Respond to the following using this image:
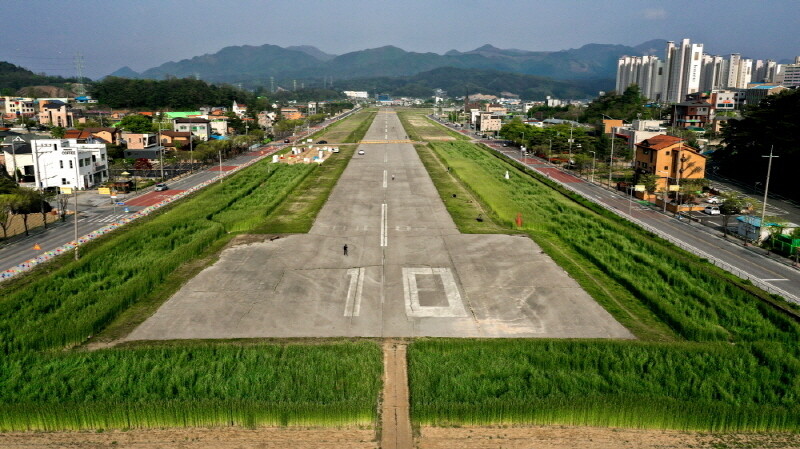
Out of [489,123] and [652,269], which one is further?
[489,123]

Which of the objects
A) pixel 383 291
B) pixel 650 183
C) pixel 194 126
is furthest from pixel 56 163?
pixel 650 183

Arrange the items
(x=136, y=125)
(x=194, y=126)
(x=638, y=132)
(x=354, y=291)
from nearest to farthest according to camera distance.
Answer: (x=354, y=291) → (x=638, y=132) → (x=136, y=125) → (x=194, y=126)

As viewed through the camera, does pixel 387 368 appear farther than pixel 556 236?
No

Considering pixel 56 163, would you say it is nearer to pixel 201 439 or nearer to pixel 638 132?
pixel 201 439

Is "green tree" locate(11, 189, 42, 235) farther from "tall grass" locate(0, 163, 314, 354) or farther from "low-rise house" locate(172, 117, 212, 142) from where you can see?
"low-rise house" locate(172, 117, 212, 142)

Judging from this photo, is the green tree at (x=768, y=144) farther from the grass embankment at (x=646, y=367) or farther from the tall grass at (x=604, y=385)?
the tall grass at (x=604, y=385)

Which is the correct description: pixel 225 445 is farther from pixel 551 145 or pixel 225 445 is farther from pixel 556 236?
pixel 551 145

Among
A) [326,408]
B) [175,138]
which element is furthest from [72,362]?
[175,138]

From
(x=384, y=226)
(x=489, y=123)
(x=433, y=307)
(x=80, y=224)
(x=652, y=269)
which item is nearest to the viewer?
(x=433, y=307)
